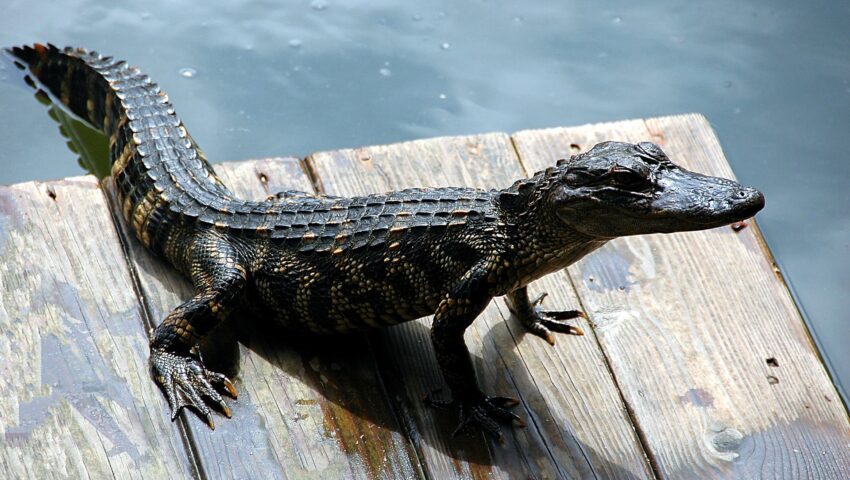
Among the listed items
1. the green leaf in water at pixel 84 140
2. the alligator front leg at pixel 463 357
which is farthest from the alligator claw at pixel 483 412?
the green leaf in water at pixel 84 140

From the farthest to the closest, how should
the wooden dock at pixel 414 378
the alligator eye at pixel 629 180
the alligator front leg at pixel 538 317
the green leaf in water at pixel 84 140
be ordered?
the green leaf in water at pixel 84 140 < the alligator front leg at pixel 538 317 < the wooden dock at pixel 414 378 < the alligator eye at pixel 629 180

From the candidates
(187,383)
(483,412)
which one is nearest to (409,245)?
(483,412)

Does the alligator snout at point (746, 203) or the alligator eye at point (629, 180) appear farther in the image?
the alligator eye at point (629, 180)

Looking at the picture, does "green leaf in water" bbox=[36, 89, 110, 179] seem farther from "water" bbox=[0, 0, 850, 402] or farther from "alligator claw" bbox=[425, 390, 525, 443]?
"alligator claw" bbox=[425, 390, 525, 443]

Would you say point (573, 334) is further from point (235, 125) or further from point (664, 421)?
point (235, 125)

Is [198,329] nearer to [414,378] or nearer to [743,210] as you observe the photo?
[414,378]

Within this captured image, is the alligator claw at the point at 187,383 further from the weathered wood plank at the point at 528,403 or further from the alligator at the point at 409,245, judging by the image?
the weathered wood plank at the point at 528,403
